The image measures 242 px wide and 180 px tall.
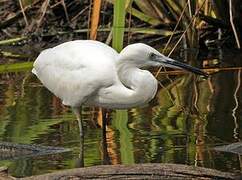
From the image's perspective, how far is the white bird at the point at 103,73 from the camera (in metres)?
4.22

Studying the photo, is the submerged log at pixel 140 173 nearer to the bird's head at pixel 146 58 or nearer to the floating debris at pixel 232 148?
the floating debris at pixel 232 148

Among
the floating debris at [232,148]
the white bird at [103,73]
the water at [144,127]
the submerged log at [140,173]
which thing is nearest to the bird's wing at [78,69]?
the white bird at [103,73]

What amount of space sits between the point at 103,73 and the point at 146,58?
0.81 ft

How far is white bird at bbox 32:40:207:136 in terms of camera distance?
4219mm

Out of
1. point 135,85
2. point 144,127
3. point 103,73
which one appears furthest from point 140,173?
point 144,127

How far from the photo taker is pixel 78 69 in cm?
446

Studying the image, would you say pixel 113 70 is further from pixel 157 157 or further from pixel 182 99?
pixel 182 99

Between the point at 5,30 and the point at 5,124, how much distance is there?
12.0 ft

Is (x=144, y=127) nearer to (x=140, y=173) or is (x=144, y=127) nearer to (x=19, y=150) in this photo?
(x=19, y=150)

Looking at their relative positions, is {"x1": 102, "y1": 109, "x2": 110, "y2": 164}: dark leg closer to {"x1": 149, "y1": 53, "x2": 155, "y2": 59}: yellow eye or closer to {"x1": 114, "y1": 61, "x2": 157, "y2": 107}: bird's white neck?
{"x1": 114, "y1": 61, "x2": 157, "y2": 107}: bird's white neck

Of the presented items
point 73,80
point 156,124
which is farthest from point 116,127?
point 73,80

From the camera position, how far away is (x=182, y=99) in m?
5.78

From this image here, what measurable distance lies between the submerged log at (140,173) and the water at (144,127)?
53cm

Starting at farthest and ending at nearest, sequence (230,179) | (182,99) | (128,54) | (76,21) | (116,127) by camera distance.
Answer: (76,21) → (182,99) → (116,127) → (128,54) → (230,179)
